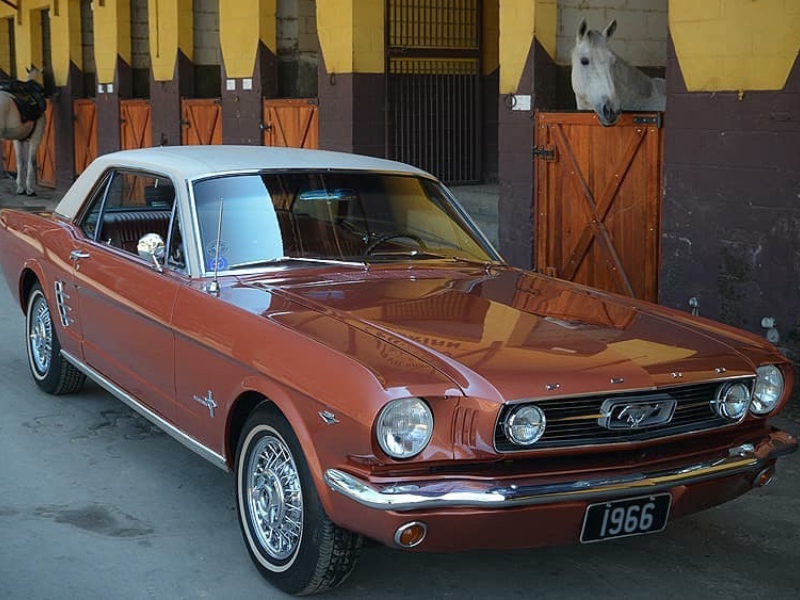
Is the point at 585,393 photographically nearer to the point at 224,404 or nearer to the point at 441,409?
the point at 441,409

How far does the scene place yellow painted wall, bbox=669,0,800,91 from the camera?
26.2 ft

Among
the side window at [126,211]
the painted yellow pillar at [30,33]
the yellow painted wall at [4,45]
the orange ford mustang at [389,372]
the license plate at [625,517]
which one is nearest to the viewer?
the orange ford mustang at [389,372]

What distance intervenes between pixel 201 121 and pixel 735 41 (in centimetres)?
1030

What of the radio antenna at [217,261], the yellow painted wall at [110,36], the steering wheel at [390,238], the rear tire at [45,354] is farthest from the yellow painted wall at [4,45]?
the radio antenna at [217,261]

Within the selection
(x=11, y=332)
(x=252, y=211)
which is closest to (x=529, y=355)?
(x=252, y=211)

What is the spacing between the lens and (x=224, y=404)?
15.9 feet

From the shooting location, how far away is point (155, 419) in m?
5.66

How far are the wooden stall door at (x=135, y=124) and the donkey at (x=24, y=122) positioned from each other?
6.89ft

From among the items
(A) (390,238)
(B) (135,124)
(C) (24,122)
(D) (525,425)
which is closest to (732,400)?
(D) (525,425)

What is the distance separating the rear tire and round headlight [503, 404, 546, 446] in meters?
3.81

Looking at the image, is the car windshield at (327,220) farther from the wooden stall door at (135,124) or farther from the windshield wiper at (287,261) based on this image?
the wooden stall door at (135,124)

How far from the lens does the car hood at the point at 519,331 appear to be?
4.18 m

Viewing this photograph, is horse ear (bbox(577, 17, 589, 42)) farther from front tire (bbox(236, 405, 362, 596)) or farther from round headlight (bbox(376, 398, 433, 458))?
round headlight (bbox(376, 398, 433, 458))

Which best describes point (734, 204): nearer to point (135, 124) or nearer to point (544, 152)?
point (544, 152)
